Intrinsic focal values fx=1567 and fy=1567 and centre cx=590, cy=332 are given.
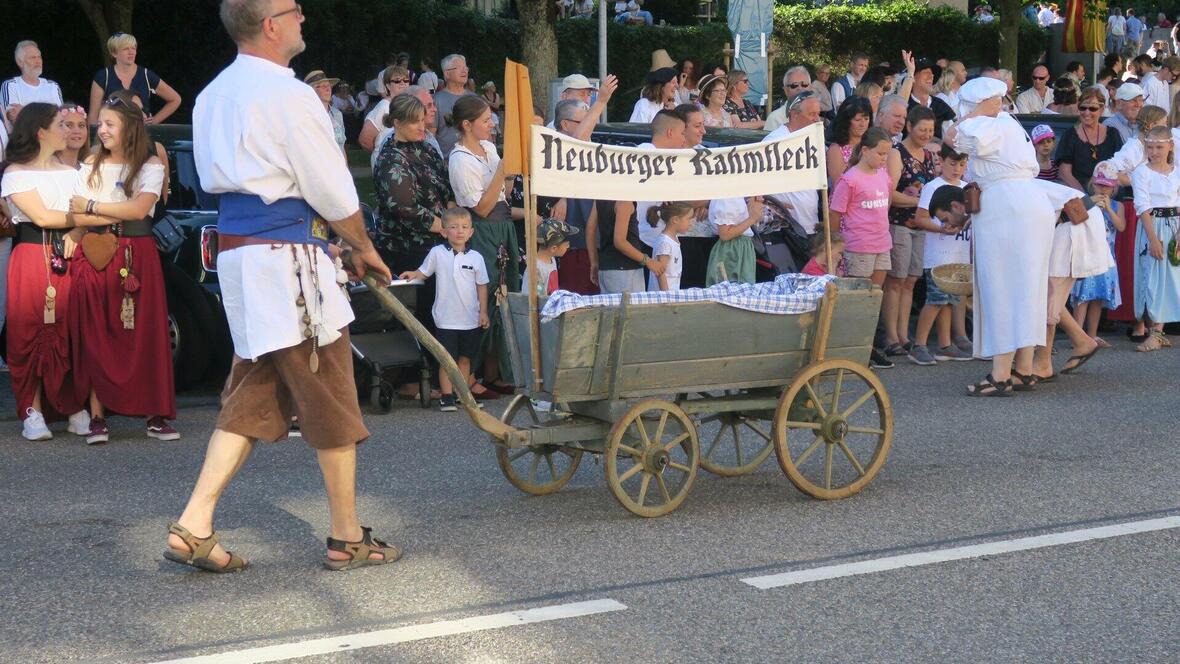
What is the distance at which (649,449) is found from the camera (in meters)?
6.42

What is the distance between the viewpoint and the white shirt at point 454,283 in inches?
367

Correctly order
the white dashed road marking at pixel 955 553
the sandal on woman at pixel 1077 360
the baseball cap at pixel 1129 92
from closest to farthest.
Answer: the white dashed road marking at pixel 955 553 < the sandal on woman at pixel 1077 360 < the baseball cap at pixel 1129 92

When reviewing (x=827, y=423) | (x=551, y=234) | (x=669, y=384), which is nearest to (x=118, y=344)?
(x=551, y=234)

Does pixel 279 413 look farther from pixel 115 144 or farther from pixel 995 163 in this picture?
pixel 995 163

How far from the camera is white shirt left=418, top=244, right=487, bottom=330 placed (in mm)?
9328

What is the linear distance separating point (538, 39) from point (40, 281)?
12994mm

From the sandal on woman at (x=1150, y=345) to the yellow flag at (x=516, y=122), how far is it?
6.59 metres

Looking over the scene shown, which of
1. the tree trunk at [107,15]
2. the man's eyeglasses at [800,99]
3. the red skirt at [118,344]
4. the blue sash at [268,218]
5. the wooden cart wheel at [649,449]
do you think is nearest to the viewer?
the blue sash at [268,218]

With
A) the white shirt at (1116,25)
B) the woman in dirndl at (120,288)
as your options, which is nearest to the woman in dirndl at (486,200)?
the woman in dirndl at (120,288)

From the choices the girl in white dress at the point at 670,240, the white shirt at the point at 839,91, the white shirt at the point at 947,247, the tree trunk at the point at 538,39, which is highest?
the tree trunk at the point at 538,39

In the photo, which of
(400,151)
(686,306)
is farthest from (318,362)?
(400,151)

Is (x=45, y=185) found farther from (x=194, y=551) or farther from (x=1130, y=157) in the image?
(x=1130, y=157)

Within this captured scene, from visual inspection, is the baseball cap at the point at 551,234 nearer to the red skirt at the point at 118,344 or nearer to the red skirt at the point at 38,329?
the red skirt at the point at 118,344

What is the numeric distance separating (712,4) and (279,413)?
3619 cm
